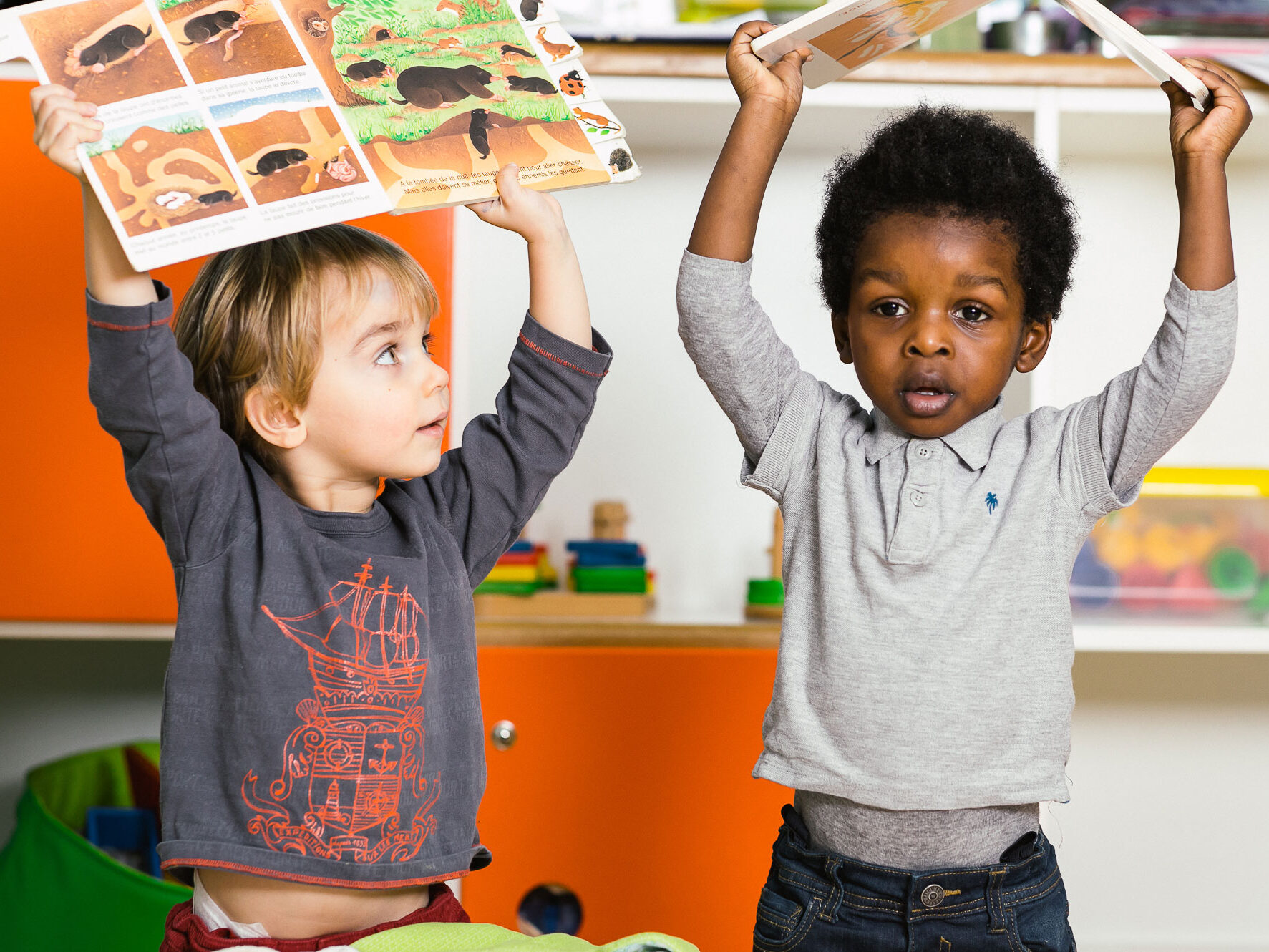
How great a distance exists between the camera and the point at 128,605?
120 centimetres

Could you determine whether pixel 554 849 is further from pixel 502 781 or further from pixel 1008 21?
pixel 1008 21

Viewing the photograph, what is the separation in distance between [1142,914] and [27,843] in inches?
57.2

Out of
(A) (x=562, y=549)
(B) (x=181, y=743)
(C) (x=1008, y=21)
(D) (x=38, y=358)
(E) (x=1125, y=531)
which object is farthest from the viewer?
(A) (x=562, y=549)

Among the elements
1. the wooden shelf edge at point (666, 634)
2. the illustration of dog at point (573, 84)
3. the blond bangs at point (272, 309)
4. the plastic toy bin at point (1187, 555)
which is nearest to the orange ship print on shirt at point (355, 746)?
the blond bangs at point (272, 309)

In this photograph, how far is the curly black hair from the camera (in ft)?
2.75

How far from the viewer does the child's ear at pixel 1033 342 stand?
874mm

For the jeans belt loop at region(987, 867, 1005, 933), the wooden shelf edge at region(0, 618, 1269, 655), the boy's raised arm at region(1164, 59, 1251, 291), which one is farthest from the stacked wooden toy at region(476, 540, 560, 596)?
the boy's raised arm at region(1164, 59, 1251, 291)

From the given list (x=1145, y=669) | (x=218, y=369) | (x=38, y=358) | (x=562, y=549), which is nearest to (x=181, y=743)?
(x=218, y=369)

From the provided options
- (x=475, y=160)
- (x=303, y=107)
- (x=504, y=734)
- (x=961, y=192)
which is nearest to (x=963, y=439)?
(x=961, y=192)

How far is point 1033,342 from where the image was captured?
0.88m

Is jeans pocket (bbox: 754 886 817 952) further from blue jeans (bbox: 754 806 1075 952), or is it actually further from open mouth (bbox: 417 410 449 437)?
open mouth (bbox: 417 410 449 437)

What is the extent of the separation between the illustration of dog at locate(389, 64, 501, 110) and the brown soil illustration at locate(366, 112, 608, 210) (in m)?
0.02

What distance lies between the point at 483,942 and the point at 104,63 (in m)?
0.57

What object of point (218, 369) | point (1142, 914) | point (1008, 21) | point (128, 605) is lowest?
point (1142, 914)
